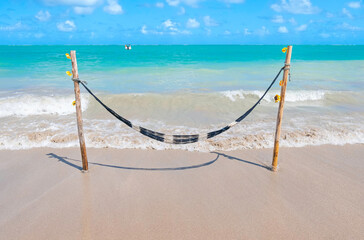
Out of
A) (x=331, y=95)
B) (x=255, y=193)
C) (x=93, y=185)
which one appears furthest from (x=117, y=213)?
(x=331, y=95)

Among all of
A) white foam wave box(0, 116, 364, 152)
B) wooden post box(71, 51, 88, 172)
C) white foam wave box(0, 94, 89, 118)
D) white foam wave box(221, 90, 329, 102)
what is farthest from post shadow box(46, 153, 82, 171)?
white foam wave box(221, 90, 329, 102)

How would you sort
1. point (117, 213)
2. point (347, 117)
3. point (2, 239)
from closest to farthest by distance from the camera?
1. point (2, 239)
2. point (117, 213)
3. point (347, 117)

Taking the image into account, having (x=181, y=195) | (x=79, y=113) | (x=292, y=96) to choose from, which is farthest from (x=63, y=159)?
(x=292, y=96)

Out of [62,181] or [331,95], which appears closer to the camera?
[62,181]

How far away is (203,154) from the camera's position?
5023 millimetres

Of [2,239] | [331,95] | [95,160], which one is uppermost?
[331,95]

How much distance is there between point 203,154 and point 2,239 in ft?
11.1

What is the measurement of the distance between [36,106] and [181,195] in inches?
279

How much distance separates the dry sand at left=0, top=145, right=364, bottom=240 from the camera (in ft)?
9.70

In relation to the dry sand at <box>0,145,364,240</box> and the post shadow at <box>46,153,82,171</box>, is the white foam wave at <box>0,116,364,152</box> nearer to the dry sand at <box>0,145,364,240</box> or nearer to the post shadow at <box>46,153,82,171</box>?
the dry sand at <box>0,145,364,240</box>

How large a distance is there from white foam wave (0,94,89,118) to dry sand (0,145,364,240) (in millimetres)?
3293

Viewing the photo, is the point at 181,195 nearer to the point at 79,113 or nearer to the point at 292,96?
the point at 79,113

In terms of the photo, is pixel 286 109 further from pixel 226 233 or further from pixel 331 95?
pixel 226 233

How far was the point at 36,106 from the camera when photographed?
842 centimetres
